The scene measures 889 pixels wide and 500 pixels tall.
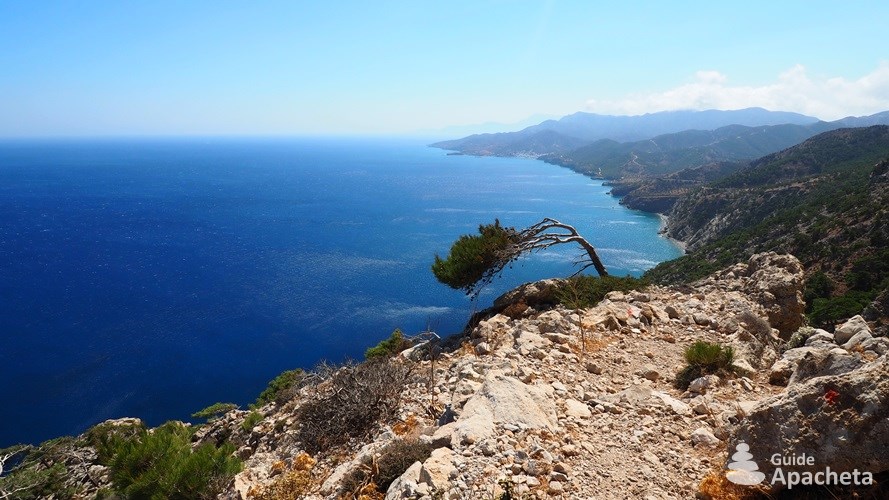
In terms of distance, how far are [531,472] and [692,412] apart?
2771 millimetres

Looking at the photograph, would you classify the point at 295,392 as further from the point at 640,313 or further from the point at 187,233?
the point at 187,233

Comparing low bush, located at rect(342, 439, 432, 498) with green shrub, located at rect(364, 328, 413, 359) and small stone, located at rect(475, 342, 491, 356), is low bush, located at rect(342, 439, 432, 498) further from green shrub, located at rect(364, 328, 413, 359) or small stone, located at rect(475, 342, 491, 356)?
green shrub, located at rect(364, 328, 413, 359)

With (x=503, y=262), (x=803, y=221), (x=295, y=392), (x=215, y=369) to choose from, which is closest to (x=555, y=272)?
(x=803, y=221)

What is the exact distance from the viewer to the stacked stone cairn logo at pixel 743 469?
4.15m

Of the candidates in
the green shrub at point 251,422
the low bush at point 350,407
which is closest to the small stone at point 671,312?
the low bush at point 350,407

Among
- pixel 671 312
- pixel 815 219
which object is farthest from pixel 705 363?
pixel 815 219

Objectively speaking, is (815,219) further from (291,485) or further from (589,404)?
(291,485)

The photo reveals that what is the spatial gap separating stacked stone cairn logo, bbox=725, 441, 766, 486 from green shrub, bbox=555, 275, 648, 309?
7662 mm

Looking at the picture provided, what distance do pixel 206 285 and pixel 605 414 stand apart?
224ft

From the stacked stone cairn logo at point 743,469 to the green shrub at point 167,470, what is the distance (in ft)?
23.1

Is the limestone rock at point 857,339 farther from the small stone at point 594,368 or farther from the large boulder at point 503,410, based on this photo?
the large boulder at point 503,410

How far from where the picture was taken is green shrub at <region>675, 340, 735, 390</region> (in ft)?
24.5

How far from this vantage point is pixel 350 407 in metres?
7.82

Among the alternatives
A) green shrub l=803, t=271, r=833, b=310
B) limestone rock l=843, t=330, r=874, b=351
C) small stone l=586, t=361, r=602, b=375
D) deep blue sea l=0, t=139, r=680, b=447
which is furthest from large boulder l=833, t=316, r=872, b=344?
green shrub l=803, t=271, r=833, b=310
